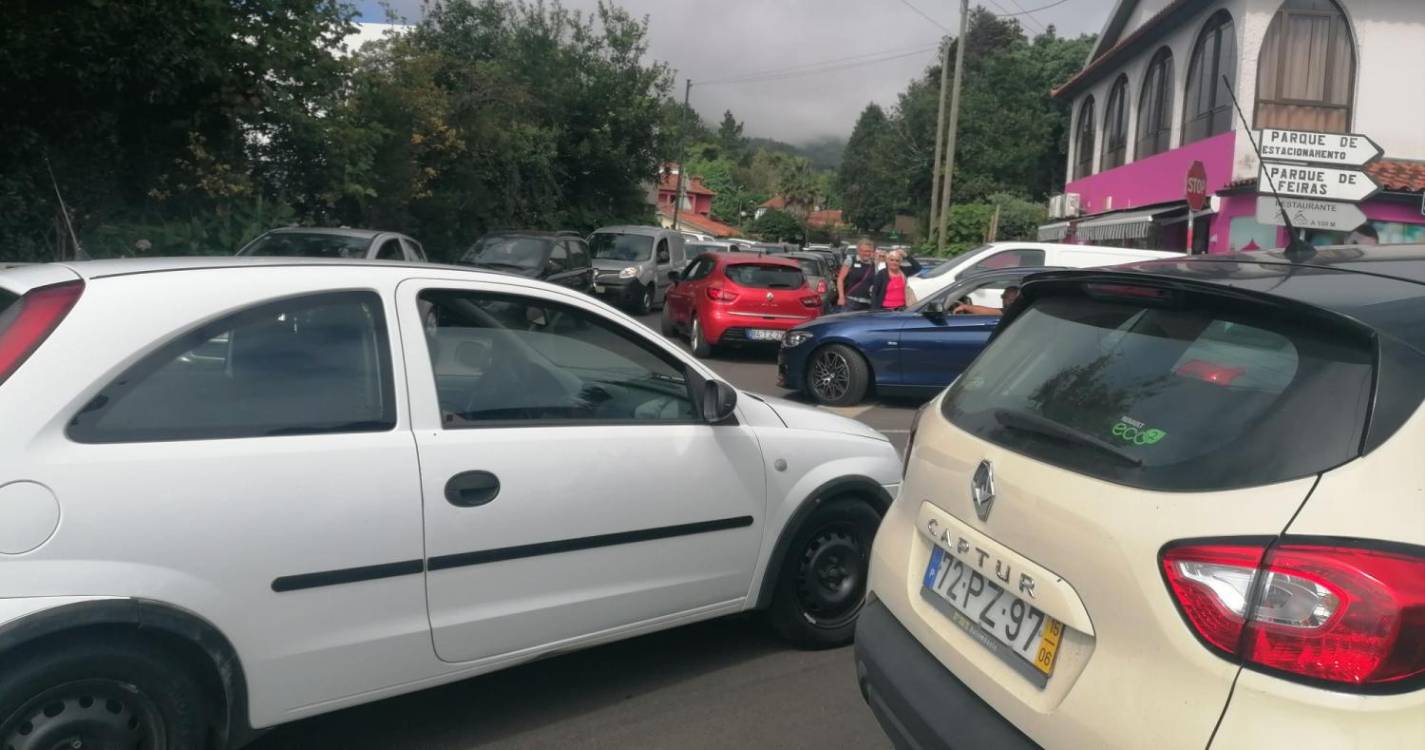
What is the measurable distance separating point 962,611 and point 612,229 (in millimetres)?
19994

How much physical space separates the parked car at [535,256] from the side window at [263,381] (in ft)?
41.4

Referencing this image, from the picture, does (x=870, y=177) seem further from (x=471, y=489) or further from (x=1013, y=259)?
(x=471, y=489)

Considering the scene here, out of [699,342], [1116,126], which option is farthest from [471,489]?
[1116,126]

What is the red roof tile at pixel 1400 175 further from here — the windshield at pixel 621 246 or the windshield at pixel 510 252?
the windshield at pixel 510 252

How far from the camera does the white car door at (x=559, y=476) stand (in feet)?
11.0

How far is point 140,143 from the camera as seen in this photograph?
1465 cm

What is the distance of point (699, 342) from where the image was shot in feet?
48.5

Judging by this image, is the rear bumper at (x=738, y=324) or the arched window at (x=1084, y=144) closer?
the rear bumper at (x=738, y=324)

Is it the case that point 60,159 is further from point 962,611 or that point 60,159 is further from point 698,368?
point 962,611

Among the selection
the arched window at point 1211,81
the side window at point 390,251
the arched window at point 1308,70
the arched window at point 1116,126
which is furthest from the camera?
the arched window at point 1116,126

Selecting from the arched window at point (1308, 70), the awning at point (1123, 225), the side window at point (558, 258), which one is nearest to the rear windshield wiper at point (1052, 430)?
the side window at point (558, 258)

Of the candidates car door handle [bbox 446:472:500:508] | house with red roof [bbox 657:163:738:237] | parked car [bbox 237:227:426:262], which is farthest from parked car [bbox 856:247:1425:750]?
house with red roof [bbox 657:163:738:237]

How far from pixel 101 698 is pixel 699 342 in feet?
40.0

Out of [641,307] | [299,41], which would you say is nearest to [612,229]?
[641,307]
